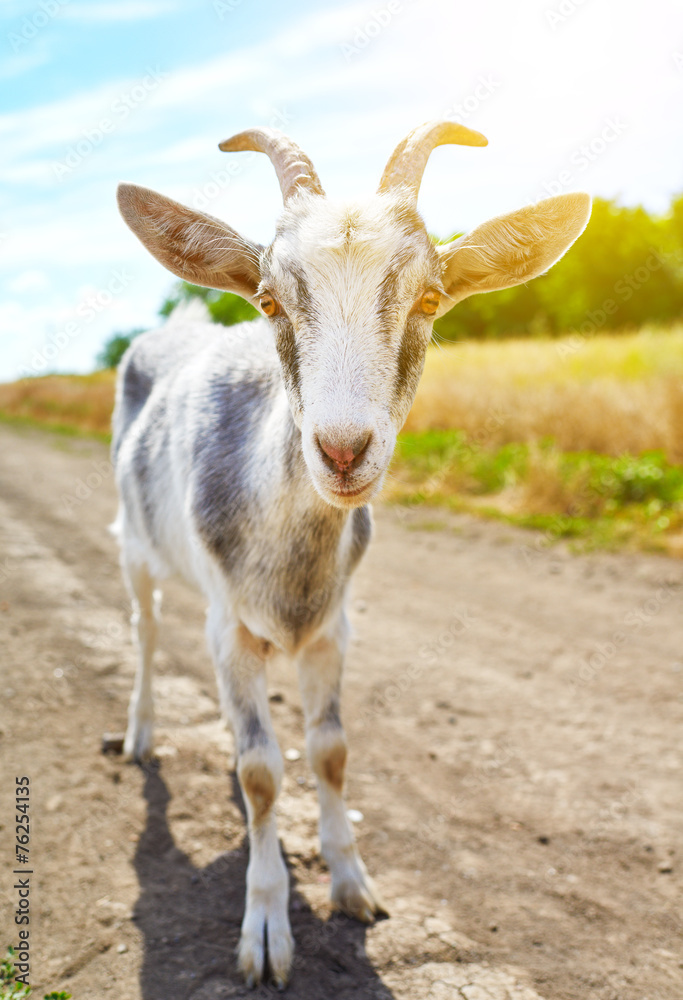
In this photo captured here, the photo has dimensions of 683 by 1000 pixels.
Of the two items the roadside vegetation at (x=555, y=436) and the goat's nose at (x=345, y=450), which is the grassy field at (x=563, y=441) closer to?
the roadside vegetation at (x=555, y=436)

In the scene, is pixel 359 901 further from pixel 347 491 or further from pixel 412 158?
pixel 412 158

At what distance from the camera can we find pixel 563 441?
9.49m

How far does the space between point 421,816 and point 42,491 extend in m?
7.78

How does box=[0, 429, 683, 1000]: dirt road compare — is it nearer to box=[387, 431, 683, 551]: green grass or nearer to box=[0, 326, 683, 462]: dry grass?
box=[387, 431, 683, 551]: green grass

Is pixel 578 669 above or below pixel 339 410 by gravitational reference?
below

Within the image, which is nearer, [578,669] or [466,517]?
[578,669]

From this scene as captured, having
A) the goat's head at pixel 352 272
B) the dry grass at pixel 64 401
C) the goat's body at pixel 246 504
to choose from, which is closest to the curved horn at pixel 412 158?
the goat's head at pixel 352 272

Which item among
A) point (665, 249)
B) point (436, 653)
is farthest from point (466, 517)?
point (665, 249)

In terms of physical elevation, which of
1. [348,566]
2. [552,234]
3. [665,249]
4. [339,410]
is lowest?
[348,566]

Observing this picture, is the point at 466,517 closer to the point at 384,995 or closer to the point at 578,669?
the point at 578,669

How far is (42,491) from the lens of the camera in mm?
9648

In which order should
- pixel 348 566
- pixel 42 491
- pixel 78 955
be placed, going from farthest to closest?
1. pixel 42 491
2. pixel 348 566
3. pixel 78 955

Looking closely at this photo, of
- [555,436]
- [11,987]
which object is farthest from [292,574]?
[555,436]

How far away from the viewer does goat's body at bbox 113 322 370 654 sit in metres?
2.55
